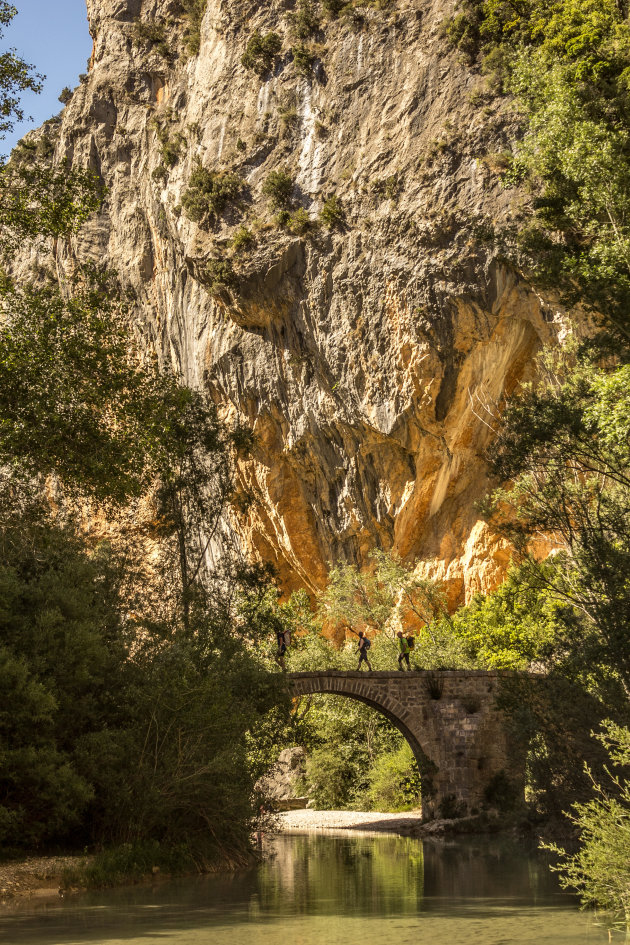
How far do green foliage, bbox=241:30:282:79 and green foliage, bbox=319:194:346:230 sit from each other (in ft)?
26.5

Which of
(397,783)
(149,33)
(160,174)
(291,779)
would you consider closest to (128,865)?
(397,783)

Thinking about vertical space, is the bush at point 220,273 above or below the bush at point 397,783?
above

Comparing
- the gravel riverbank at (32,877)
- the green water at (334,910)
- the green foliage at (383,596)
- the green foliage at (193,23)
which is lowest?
the green water at (334,910)

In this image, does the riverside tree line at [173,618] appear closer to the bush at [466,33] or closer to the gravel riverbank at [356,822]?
the gravel riverbank at [356,822]

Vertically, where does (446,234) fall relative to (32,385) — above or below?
above

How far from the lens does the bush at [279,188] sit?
34.8 m

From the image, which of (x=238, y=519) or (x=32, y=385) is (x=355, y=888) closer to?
(x=32, y=385)

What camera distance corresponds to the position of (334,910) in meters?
13.2

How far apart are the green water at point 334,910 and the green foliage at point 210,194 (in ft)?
81.9

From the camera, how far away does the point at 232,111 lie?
126ft

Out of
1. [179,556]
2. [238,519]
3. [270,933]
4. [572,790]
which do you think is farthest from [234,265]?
[270,933]

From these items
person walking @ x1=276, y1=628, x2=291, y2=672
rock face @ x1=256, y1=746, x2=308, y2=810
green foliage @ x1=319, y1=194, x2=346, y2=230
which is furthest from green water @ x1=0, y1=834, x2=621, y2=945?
green foliage @ x1=319, y1=194, x2=346, y2=230

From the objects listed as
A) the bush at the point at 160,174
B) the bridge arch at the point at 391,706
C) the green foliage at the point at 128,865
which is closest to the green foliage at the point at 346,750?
the bridge arch at the point at 391,706

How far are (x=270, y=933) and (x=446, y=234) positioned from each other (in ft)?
77.7
